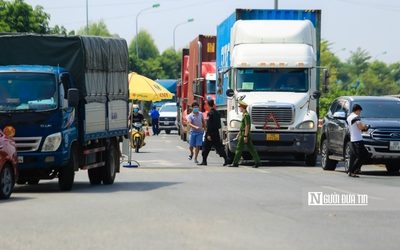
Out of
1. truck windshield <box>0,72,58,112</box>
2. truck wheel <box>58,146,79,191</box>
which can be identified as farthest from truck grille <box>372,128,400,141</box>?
truck windshield <box>0,72,58,112</box>

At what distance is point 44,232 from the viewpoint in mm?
10680

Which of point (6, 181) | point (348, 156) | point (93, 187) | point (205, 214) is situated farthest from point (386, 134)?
point (205, 214)

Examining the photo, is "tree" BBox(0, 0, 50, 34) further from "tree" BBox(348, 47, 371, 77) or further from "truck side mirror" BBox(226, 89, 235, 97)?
"tree" BBox(348, 47, 371, 77)

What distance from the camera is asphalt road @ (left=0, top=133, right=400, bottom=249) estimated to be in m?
9.98

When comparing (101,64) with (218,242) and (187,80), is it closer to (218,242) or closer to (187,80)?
(218,242)

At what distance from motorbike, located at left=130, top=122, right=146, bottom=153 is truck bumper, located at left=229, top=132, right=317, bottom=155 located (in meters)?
8.92

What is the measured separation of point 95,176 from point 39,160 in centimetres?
305

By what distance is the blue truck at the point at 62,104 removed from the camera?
53.6ft

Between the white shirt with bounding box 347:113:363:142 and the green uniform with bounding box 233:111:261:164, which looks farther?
the green uniform with bounding box 233:111:261:164

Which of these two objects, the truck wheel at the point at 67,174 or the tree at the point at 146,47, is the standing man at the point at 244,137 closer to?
the truck wheel at the point at 67,174

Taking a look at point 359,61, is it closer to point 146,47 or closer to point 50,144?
point 146,47

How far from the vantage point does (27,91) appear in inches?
659

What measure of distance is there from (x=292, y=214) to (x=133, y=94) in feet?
52.7

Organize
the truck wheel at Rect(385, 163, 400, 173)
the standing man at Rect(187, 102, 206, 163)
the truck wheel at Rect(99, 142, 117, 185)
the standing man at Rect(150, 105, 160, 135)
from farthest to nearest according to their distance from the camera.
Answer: the standing man at Rect(150, 105, 160, 135), the standing man at Rect(187, 102, 206, 163), the truck wheel at Rect(385, 163, 400, 173), the truck wheel at Rect(99, 142, 117, 185)
